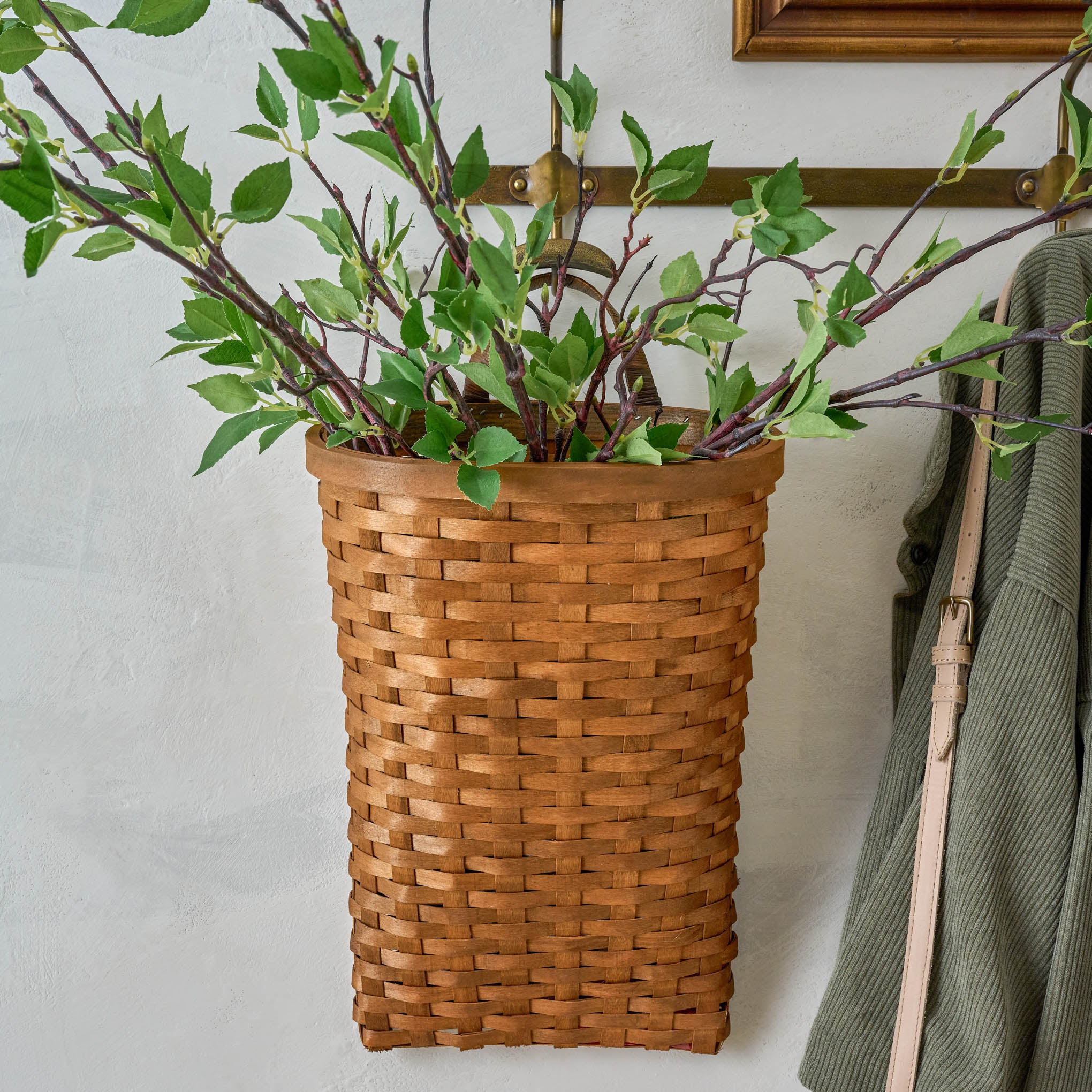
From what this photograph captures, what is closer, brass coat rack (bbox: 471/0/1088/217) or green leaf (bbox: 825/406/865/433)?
green leaf (bbox: 825/406/865/433)

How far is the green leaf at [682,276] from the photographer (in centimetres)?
52

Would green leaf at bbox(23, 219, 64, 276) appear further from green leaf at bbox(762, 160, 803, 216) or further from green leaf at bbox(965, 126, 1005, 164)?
green leaf at bbox(965, 126, 1005, 164)

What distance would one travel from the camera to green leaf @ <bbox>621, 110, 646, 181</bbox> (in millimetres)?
483

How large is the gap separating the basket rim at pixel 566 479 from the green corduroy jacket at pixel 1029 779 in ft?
0.78

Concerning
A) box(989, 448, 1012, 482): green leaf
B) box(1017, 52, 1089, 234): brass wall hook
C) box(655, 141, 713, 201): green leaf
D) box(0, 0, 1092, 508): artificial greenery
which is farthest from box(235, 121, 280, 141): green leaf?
box(1017, 52, 1089, 234): brass wall hook

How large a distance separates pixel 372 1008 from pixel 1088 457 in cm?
68

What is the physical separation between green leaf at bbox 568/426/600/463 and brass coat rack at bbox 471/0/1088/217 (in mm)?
248

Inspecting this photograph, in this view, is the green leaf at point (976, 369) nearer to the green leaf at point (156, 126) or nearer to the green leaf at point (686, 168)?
the green leaf at point (686, 168)

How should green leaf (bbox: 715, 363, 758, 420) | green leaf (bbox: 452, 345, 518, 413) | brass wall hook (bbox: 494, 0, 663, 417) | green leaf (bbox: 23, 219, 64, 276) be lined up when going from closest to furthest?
green leaf (bbox: 23, 219, 64, 276), green leaf (bbox: 452, 345, 518, 413), green leaf (bbox: 715, 363, 758, 420), brass wall hook (bbox: 494, 0, 663, 417)

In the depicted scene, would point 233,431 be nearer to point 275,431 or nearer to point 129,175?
point 275,431

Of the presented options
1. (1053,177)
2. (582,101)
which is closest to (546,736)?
(582,101)

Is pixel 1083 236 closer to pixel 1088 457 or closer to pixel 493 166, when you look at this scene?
pixel 1088 457

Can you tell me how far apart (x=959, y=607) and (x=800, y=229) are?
0.31 meters

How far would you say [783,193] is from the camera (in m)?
0.49
